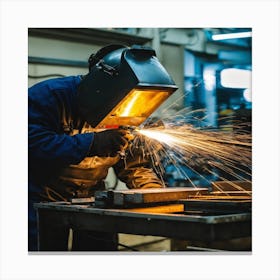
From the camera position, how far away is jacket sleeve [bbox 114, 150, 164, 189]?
10.3 ft

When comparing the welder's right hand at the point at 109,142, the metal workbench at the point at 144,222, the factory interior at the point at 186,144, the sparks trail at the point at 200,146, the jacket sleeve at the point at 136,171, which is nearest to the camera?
the metal workbench at the point at 144,222

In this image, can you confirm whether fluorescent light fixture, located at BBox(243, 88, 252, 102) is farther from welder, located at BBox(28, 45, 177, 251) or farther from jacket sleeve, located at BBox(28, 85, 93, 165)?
jacket sleeve, located at BBox(28, 85, 93, 165)

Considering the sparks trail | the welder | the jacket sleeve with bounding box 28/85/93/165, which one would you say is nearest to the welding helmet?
the welder

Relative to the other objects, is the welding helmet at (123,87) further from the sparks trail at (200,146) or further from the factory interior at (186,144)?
the sparks trail at (200,146)

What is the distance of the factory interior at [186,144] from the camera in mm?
2273

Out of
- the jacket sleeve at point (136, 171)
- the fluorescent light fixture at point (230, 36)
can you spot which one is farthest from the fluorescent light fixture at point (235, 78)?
the jacket sleeve at point (136, 171)

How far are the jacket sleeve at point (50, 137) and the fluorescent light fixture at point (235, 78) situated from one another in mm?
1001

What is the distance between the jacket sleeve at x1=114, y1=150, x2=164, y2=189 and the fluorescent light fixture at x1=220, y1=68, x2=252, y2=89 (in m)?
0.69

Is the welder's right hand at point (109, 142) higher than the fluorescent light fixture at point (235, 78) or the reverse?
the reverse

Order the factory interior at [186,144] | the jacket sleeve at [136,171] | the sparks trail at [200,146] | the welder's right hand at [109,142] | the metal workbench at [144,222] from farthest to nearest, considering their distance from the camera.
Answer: the jacket sleeve at [136,171] < the sparks trail at [200,146] < the welder's right hand at [109,142] < the factory interior at [186,144] < the metal workbench at [144,222]

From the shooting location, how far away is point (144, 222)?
7.36 feet

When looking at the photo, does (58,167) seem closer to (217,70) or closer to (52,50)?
(52,50)
